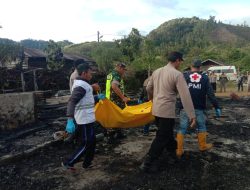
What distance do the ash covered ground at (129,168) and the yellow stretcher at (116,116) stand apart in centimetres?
49

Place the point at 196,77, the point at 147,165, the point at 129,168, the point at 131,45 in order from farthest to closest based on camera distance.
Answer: the point at 131,45 < the point at 196,77 < the point at 129,168 < the point at 147,165

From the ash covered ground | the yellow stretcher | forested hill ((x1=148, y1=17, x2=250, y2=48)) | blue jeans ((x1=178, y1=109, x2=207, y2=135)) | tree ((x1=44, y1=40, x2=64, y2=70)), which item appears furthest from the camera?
forested hill ((x1=148, y1=17, x2=250, y2=48))

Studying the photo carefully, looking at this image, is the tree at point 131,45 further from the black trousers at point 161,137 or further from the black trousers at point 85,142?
the black trousers at point 85,142

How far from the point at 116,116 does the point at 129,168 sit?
5.67ft

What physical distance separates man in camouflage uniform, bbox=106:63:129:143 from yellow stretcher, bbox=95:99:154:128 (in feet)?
1.20

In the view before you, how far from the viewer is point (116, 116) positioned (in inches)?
296

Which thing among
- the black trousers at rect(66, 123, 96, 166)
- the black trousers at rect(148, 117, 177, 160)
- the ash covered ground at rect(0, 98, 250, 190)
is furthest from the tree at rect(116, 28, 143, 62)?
the black trousers at rect(66, 123, 96, 166)

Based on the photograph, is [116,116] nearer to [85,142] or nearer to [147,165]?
[85,142]

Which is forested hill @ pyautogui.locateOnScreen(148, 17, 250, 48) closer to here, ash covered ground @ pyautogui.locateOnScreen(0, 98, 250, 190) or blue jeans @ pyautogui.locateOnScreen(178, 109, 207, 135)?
ash covered ground @ pyautogui.locateOnScreen(0, 98, 250, 190)

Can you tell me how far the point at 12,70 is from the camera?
24.8m

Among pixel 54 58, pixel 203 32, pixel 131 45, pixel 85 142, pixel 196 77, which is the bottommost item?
pixel 85 142

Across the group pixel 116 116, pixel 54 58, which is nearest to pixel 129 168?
pixel 116 116

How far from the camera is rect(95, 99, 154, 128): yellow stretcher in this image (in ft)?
24.5

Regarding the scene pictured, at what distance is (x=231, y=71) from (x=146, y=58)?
81.2 feet
